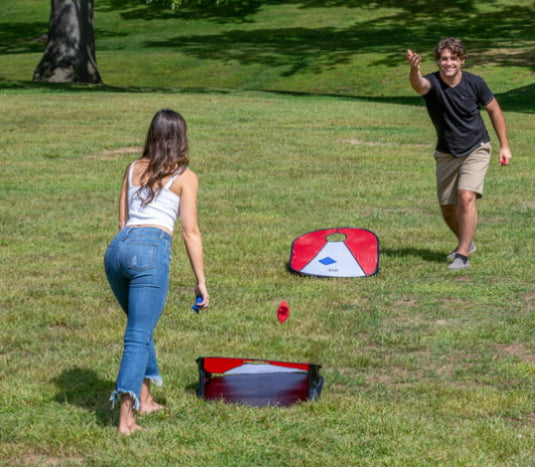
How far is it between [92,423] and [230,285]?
346cm

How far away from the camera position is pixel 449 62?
866cm

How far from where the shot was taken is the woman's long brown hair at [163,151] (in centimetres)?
504

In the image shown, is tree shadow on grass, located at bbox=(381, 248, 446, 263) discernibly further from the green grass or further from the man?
the man

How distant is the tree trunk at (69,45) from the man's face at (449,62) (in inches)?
926

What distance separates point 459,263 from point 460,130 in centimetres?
125

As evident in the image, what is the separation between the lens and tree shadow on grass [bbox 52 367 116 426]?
546 cm

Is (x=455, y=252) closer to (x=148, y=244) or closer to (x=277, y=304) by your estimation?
(x=277, y=304)

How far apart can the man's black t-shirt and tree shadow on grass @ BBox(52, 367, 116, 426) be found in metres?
4.37

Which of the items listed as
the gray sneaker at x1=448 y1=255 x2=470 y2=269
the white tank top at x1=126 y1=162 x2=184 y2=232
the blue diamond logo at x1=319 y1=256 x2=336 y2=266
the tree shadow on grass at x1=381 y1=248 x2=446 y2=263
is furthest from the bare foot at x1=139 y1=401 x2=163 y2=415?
the tree shadow on grass at x1=381 y1=248 x2=446 y2=263

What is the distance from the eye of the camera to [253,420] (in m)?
5.30

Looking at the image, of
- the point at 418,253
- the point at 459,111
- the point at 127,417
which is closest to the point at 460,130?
the point at 459,111

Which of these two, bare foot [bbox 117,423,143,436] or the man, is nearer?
bare foot [bbox 117,423,143,436]

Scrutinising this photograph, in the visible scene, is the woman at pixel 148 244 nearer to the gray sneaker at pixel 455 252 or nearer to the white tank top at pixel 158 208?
the white tank top at pixel 158 208

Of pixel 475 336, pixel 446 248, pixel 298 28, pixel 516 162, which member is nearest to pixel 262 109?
pixel 516 162
